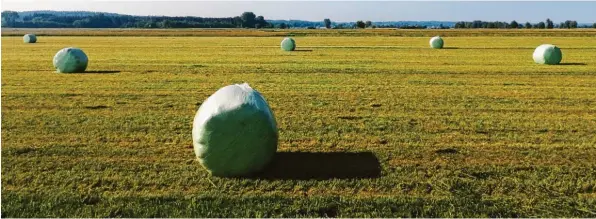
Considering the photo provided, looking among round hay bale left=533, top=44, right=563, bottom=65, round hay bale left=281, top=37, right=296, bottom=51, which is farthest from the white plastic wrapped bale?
round hay bale left=281, top=37, right=296, bottom=51

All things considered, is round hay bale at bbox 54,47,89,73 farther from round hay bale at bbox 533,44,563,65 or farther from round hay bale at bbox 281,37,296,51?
round hay bale at bbox 533,44,563,65

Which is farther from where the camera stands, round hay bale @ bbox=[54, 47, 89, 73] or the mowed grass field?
round hay bale @ bbox=[54, 47, 89, 73]

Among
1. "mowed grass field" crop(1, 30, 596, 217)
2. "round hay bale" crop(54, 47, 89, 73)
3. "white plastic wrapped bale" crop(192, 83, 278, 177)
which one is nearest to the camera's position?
"mowed grass field" crop(1, 30, 596, 217)

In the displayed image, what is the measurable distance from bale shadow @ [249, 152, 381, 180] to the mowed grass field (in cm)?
3

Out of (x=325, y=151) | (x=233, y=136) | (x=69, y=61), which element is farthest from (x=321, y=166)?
(x=69, y=61)

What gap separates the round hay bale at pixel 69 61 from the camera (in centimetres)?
2138

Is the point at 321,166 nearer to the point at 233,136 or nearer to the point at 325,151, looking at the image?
the point at 325,151

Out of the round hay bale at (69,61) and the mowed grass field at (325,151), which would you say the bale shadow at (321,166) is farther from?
the round hay bale at (69,61)

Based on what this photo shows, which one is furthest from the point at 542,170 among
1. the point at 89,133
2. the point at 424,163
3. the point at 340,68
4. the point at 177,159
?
the point at 340,68

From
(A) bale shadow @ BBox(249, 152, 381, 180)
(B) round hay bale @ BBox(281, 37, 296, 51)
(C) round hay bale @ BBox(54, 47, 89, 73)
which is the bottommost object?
(B) round hay bale @ BBox(281, 37, 296, 51)

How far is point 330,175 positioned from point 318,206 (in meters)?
1.27

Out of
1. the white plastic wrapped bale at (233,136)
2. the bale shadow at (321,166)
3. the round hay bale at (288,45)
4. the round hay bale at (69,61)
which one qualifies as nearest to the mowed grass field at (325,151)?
the bale shadow at (321,166)

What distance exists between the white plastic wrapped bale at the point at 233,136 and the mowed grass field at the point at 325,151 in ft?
0.66

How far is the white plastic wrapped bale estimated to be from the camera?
762cm
